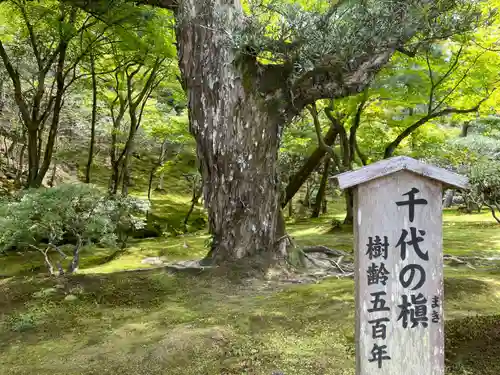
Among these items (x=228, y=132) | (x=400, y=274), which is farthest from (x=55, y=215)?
(x=400, y=274)

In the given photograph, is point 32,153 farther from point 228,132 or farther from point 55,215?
point 228,132

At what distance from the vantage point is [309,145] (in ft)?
53.7

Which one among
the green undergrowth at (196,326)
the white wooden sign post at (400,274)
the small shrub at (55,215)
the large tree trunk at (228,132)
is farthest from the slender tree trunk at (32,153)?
the white wooden sign post at (400,274)

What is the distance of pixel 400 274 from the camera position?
2.63 m

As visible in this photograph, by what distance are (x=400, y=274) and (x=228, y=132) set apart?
3.72 metres

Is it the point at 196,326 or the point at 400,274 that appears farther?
the point at 196,326

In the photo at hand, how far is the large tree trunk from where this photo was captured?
589 centimetres

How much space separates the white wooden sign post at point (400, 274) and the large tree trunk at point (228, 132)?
3441 mm

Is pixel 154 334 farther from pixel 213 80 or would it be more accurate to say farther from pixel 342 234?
pixel 342 234

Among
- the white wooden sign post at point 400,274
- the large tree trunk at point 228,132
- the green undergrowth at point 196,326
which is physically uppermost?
the large tree trunk at point 228,132

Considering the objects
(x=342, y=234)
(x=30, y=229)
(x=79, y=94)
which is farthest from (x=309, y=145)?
(x=30, y=229)

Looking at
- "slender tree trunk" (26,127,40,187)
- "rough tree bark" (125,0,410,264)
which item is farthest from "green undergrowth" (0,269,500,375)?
"slender tree trunk" (26,127,40,187)

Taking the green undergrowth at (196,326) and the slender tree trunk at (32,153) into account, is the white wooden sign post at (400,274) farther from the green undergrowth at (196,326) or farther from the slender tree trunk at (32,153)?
the slender tree trunk at (32,153)

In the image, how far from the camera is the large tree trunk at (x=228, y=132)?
5.89 m
